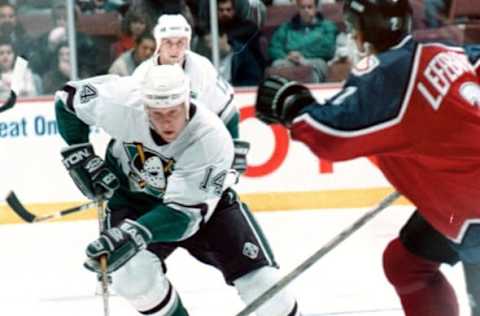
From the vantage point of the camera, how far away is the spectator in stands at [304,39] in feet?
18.5

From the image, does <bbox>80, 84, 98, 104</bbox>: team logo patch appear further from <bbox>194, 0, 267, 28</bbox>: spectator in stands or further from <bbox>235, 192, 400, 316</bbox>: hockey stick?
<bbox>194, 0, 267, 28</bbox>: spectator in stands

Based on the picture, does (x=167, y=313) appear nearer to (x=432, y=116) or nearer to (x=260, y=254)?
(x=260, y=254)

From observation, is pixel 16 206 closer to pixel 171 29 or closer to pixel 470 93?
pixel 171 29

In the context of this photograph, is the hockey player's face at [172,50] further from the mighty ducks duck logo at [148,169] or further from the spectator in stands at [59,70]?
the spectator in stands at [59,70]

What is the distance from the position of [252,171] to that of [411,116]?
3102mm

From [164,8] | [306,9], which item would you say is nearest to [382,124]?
[164,8]

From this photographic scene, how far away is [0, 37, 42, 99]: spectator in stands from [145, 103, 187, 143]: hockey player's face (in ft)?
9.13

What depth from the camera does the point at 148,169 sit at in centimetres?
303

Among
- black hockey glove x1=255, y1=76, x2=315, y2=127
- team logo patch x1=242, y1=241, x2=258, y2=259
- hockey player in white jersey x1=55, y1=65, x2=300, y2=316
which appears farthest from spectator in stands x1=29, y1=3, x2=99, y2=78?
black hockey glove x1=255, y1=76, x2=315, y2=127

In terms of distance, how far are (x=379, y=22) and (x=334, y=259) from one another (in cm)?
207

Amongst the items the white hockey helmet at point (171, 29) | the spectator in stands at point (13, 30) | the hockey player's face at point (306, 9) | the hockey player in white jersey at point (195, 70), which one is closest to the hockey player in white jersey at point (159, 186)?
the hockey player in white jersey at point (195, 70)

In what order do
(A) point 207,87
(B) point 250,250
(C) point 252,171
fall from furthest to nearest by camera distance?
(C) point 252,171
(A) point 207,87
(B) point 250,250

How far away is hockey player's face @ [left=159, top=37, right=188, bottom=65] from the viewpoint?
3.58m

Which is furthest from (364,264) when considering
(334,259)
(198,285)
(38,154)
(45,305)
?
(38,154)
